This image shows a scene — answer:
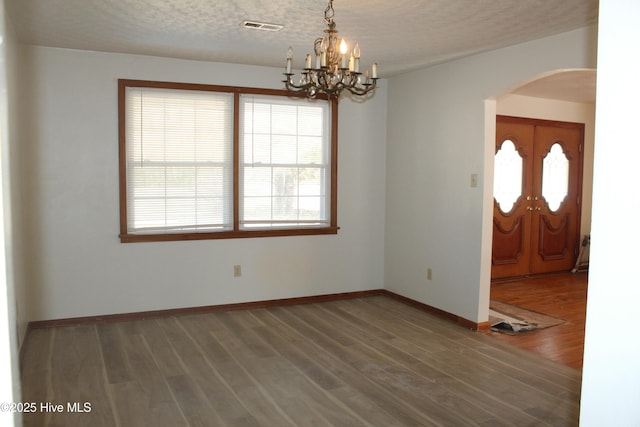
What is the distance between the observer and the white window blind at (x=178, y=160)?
4.88 m

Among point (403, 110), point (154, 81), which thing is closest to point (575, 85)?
point (403, 110)

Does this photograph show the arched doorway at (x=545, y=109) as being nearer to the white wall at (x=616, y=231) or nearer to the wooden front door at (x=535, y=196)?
the wooden front door at (x=535, y=196)

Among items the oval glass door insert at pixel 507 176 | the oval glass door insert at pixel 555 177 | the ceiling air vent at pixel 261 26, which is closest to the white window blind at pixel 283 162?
the ceiling air vent at pixel 261 26

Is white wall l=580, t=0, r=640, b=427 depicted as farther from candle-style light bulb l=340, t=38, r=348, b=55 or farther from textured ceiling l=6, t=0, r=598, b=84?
textured ceiling l=6, t=0, r=598, b=84

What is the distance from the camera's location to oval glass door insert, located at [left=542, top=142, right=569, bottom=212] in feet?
23.8

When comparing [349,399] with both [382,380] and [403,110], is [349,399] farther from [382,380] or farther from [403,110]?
[403,110]

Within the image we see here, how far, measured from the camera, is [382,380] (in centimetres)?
356

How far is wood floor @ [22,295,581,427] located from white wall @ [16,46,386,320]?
0.97ft

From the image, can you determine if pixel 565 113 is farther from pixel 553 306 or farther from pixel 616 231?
pixel 616 231

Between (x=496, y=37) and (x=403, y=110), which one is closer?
(x=496, y=37)

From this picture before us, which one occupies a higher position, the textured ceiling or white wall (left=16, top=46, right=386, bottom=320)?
the textured ceiling

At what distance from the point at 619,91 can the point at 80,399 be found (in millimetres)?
3323

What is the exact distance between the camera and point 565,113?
7.28 meters

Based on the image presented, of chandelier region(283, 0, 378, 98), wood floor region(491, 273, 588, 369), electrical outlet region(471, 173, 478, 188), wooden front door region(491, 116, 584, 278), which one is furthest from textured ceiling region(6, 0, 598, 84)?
wooden front door region(491, 116, 584, 278)
